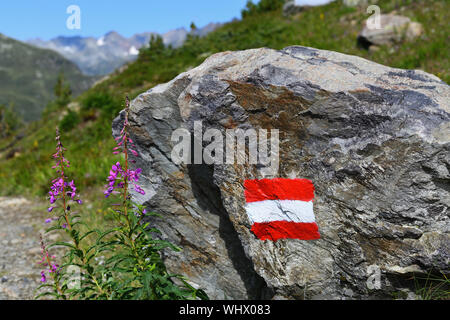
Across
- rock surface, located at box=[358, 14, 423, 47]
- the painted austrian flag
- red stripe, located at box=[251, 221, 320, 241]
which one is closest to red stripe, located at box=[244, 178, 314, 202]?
the painted austrian flag

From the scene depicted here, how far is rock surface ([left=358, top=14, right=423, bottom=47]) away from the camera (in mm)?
9438

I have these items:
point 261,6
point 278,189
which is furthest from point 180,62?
point 278,189

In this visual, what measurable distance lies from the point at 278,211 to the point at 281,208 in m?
0.04

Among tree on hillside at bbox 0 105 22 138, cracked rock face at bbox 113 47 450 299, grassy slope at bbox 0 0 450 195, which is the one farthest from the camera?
tree on hillside at bbox 0 105 22 138

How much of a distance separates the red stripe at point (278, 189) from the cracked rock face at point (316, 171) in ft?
0.21

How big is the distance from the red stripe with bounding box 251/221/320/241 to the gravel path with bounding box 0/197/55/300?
3.35 m

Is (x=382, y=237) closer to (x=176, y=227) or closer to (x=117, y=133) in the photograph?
(x=176, y=227)

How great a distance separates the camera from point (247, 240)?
130 inches

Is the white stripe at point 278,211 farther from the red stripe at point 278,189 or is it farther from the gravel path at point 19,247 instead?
the gravel path at point 19,247

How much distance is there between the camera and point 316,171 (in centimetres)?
300

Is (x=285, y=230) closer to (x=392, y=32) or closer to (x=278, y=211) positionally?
(x=278, y=211)

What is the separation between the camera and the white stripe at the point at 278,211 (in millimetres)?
3078

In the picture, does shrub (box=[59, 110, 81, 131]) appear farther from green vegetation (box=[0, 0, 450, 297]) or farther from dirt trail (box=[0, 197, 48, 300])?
dirt trail (box=[0, 197, 48, 300])

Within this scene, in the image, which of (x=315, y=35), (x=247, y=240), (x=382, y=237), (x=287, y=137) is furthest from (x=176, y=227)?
(x=315, y=35)
